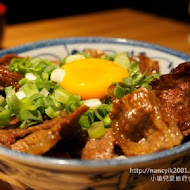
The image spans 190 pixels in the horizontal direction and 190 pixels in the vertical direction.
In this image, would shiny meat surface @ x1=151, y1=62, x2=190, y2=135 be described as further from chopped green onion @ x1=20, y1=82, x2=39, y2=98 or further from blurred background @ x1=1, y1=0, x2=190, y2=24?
blurred background @ x1=1, y1=0, x2=190, y2=24

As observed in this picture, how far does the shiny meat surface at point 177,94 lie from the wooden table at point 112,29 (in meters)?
2.03

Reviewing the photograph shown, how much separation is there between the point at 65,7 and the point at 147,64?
4685 millimetres

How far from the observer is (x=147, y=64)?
7.33 feet

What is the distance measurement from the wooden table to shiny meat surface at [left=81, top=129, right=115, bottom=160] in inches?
94.4

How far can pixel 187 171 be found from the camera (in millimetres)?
1435

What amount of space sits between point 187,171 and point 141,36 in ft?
9.28

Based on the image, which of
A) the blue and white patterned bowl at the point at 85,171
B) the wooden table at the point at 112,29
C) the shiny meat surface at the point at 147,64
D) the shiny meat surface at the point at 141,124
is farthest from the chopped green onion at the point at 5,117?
the wooden table at the point at 112,29

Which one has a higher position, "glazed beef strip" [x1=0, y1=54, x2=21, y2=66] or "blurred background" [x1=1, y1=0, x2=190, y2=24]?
"glazed beef strip" [x1=0, y1=54, x2=21, y2=66]

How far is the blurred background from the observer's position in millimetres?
5992

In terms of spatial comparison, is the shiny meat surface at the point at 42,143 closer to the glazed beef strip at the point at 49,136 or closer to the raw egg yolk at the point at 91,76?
the glazed beef strip at the point at 49,136

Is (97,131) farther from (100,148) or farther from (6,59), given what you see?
(6,59)

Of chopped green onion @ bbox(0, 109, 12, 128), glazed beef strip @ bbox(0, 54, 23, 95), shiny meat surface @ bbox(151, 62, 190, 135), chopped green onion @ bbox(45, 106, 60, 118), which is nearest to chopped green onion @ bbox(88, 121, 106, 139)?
chopped green onion @ bbox(45, 106, 60, 118)

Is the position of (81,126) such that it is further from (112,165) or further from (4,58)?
(4,58)

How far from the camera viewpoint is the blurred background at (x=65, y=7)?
5.99m
